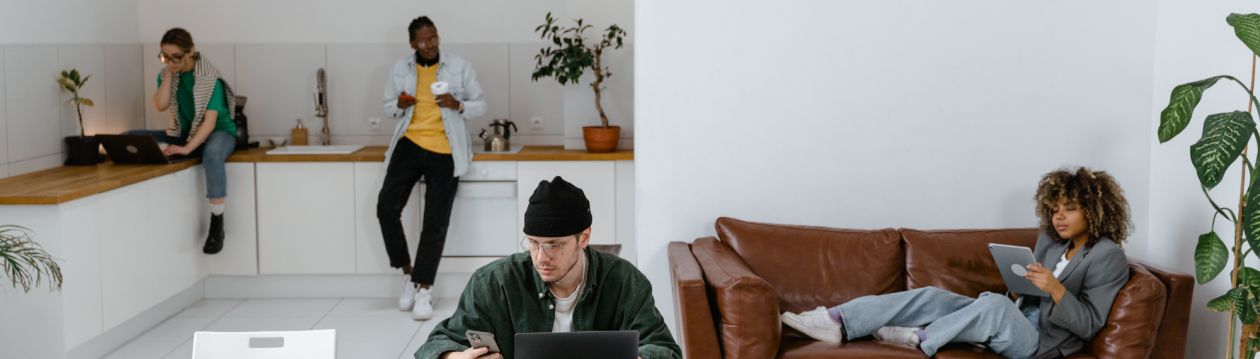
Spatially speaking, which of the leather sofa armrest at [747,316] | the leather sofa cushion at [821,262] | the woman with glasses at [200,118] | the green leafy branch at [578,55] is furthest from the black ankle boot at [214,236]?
the leather sofa armrest at [747,316]

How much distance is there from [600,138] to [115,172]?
2279 mm

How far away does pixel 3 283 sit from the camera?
3.25 m

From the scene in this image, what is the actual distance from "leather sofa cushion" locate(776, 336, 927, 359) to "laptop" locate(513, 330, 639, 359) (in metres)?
1.27

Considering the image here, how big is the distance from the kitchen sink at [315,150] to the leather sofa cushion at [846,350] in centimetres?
284

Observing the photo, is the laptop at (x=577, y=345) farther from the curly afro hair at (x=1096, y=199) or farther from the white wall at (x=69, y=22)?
the white wall at (x=69, y=22)

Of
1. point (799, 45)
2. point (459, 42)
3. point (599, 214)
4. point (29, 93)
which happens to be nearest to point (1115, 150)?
point (799, 45)

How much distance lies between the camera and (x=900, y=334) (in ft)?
9.41

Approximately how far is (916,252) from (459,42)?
9.86 feet

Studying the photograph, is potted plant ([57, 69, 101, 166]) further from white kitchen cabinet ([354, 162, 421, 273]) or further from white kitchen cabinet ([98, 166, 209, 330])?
white kitchen cabinet ([354, 162, 421, 273])

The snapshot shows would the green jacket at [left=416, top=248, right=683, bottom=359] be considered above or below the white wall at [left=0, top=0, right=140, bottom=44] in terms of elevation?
below

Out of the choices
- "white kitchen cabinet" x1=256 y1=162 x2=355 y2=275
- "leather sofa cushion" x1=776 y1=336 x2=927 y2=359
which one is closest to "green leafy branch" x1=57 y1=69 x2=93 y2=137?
"white kitchen cabinet" x1=256 y1=162 x2=355 y2=275

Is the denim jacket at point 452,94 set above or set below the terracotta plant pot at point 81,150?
above

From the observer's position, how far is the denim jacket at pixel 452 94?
436 centimetres

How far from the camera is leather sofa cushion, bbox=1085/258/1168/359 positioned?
8.71ft
